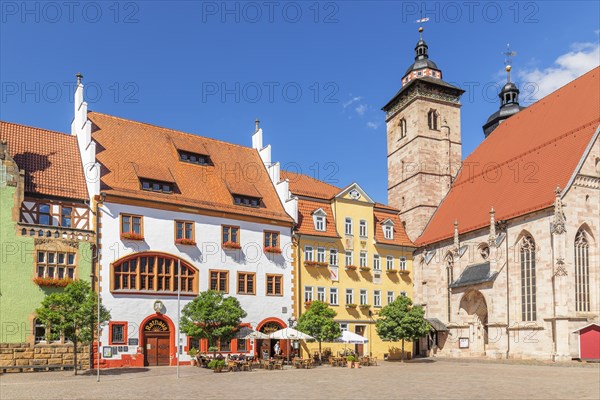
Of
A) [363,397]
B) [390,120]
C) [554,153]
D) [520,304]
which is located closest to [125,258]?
[363,397]

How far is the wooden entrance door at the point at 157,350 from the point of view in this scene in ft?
111

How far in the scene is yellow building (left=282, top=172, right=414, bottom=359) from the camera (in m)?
41.4

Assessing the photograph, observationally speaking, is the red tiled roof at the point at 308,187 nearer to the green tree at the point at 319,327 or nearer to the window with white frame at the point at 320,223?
the window with white frame at the point at 320,223

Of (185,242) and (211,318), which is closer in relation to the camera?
(211,318)

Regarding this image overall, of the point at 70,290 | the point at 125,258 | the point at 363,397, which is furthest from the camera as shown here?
the point at 125,258

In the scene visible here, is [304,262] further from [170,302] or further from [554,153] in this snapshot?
[554,153]

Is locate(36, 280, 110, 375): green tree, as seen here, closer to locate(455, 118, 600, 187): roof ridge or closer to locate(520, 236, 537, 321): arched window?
locate(520, 236, 537, 321): arched window

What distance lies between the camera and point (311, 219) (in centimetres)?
4241

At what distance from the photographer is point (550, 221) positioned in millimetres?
35781

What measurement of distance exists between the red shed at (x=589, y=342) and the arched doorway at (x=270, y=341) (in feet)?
56.9

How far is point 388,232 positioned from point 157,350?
66.2 ft

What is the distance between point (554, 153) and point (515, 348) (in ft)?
41.9

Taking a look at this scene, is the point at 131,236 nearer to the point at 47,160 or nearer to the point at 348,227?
the point at 47,160

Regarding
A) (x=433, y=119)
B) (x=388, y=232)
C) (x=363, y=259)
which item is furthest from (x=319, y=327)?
(x=433, y=119)
